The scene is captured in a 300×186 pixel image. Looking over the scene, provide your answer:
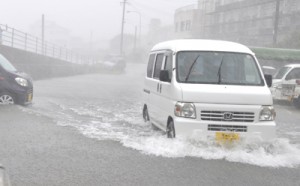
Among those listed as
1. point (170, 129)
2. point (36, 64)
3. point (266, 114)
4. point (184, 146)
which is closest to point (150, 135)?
point (170, 129)

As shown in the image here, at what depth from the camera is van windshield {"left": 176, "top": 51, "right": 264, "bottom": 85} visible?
8.33 meters

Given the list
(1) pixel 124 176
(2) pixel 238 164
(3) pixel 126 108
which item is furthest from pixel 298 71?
(1) pixel 124 176

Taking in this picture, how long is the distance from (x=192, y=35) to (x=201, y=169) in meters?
61.0

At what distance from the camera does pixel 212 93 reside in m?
7.76

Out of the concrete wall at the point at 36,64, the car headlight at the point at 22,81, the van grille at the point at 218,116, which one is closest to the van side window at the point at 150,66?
the van grille at the point at 218,116

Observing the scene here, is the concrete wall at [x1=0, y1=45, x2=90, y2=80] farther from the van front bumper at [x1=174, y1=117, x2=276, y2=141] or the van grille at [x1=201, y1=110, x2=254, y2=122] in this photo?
the van grille at [x1=201, y1=110, x2=254, y2=122]

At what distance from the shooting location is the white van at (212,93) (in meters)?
7.70

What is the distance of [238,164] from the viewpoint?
23.5 ft

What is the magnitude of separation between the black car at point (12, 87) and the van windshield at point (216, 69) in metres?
5.77

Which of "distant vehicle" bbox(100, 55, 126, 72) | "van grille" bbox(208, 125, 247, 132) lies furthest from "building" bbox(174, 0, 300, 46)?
"van grille" bbox(208, 125, 247, 132)

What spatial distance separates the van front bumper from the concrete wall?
18.9m

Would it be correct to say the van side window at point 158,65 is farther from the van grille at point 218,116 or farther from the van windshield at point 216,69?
the van grille at point 218,116

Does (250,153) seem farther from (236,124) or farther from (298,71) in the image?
(298,71)

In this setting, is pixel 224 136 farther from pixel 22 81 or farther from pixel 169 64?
pixel 22 81
